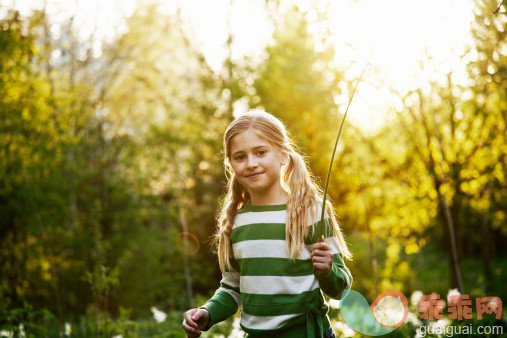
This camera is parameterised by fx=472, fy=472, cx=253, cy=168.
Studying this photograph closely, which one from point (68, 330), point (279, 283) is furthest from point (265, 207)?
point (68, 330)

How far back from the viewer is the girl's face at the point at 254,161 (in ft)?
6.14

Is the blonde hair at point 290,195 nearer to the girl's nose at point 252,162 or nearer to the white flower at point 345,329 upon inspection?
the girl's nose at point 252,162

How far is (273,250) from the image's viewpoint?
5.89 feet

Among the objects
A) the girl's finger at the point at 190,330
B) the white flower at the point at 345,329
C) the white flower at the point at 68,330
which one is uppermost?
the girl's finger at the point at 190,330

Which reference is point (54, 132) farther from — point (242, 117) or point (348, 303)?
point (242, 117)

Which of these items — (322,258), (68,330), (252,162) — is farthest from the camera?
(68,330)

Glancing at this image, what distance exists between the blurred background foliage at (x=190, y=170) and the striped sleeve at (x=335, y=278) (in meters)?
2.41

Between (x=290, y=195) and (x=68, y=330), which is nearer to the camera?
(x=290, y=195)

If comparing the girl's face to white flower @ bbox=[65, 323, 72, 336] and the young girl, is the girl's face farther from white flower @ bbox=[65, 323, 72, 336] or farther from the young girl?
white flower @ bbox=[65, 323, 72, 336]

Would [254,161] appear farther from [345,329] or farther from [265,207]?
[345,329]

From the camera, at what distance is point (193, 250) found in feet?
30.4

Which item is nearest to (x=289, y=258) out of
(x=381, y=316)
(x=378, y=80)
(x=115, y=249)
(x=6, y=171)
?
(x=381, y=316)

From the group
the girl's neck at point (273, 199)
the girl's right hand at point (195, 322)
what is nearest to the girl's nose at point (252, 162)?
the girl's neck at point (273, 199)

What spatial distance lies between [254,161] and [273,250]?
35 centimetres
